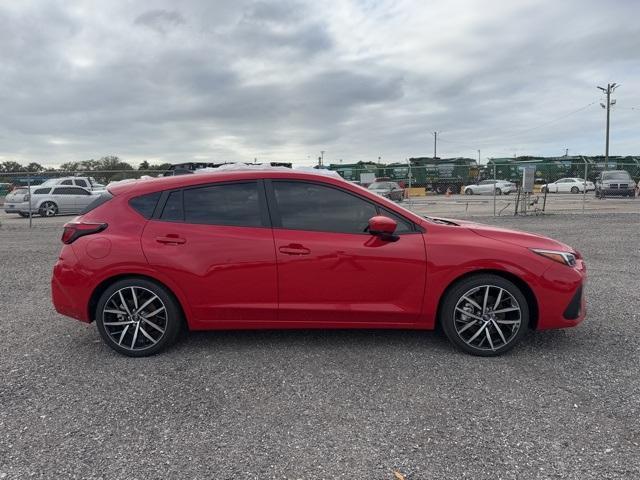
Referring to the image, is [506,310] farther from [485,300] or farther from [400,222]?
[400,222]


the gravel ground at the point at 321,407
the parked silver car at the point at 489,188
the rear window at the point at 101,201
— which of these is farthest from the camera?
the parked silver car at the point at 489,188

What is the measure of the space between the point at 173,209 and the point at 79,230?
0.83 metres

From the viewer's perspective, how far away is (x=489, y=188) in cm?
4003

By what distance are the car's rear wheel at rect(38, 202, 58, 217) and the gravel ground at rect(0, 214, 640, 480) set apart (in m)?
17.9

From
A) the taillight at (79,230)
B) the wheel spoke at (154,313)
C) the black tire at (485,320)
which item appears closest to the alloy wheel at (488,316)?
the black tire at (485,320)

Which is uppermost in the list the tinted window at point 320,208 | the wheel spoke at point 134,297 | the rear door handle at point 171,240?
the tinted window at point 320,208

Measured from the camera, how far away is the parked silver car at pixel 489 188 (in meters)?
39.7

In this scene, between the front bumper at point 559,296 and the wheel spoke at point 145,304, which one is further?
the wheel spoke at point 145,304

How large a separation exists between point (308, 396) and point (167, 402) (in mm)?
980

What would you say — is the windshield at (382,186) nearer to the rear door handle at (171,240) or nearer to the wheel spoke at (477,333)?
the wheel spoke at (477,333)

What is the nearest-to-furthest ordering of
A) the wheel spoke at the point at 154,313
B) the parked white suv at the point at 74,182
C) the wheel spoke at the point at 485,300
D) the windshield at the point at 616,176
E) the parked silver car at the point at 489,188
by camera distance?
1. the wheel spoke at the point at 485,300
2. the wheel spoke at the point at 154,313
3. the parked white suv at the point at 74,182
4. the windshield at the point at 616,176
5. the parked silver car at the point at 489,188

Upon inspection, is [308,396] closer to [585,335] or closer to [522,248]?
[522,248]

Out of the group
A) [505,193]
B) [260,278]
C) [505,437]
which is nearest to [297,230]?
[260,278]

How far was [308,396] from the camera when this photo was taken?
11.1ft
